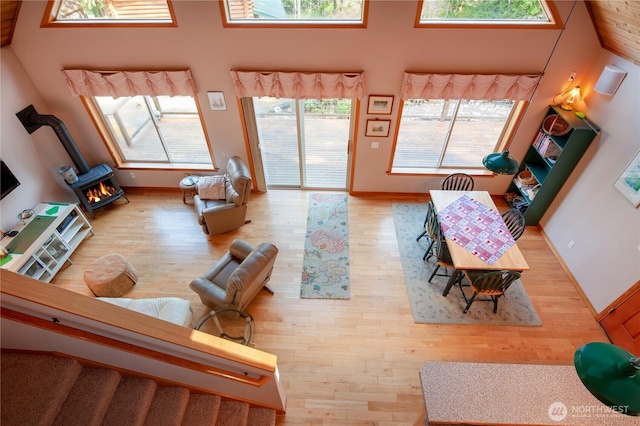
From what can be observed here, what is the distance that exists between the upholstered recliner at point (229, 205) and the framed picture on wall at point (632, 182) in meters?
4.98

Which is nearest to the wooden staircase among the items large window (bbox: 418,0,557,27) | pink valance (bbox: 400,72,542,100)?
pink valance (bbox: 400,72,542,100)

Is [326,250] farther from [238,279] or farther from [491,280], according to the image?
[491,280]

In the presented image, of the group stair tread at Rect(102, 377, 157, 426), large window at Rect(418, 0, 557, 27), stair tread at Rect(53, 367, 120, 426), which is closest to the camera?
stair tread at Rect(53, 367, 120, 426)

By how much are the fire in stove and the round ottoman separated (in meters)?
1.75

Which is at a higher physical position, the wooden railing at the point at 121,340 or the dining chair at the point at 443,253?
the wooden railing at the point at 121,340

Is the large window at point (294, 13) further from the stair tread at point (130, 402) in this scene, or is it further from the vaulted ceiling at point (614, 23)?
the stair tread at point (130, 402)

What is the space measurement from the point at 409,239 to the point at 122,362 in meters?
4.22

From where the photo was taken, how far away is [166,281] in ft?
15.3

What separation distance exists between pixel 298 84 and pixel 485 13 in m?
2.68

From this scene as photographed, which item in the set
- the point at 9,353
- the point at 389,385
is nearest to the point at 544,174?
the point at 389,385

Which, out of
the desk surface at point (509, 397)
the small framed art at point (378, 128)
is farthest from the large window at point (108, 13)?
the desk surface at point (509, 397)

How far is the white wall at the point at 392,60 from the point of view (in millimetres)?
4035

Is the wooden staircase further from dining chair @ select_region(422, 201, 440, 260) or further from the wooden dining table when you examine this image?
dining chair @ select_region(422, 201, 440, 260)

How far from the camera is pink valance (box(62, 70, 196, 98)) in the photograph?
4688mm
